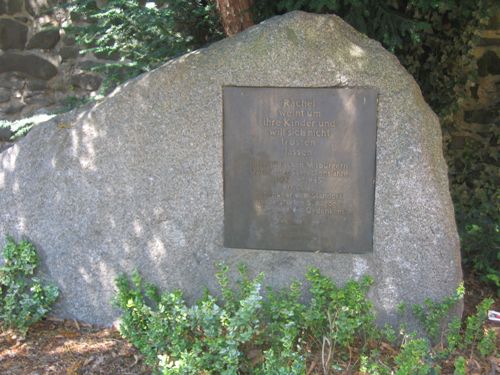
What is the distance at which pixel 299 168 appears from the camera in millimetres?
3006

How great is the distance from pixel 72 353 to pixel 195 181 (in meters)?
1.12

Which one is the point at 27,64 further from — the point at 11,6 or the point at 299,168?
the point at 299,168

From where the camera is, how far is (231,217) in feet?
10.0

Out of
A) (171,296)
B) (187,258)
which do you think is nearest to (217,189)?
(187,258)

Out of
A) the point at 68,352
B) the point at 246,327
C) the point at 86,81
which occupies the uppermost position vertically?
the point at 86,81

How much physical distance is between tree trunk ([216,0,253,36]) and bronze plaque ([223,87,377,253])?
4.04ft

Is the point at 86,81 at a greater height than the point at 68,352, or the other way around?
the point at 86,81

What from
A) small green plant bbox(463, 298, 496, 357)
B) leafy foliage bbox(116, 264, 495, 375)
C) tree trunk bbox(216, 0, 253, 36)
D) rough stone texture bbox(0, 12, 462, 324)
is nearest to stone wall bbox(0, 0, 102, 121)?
tree trunk bbox(216, 0, 253, 36)

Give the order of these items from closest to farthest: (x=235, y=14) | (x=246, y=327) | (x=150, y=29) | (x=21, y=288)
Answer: (x=246, y=327), (x=21, y=288), (x=235, y=14), (x=150, y=29)

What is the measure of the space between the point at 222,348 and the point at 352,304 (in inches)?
26.6

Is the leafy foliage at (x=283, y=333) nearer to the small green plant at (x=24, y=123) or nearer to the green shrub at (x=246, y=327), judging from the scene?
the green shrub at (x=246, y=327)

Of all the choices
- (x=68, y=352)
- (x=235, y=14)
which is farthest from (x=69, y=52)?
(x=68, y=352)

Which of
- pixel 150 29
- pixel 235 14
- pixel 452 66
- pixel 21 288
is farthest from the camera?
pixel 452 66

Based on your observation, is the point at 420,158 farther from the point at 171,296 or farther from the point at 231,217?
the point at 171,296
